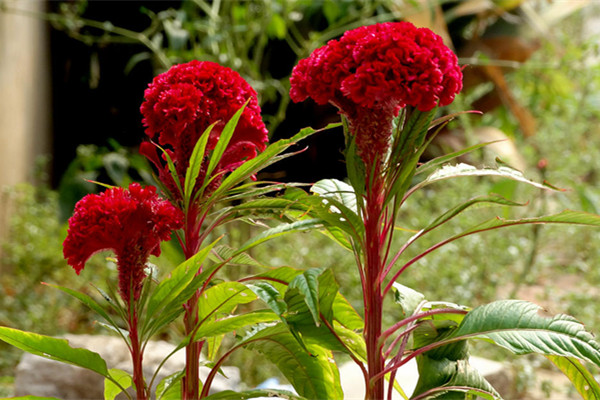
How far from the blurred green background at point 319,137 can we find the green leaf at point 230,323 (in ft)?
3.95

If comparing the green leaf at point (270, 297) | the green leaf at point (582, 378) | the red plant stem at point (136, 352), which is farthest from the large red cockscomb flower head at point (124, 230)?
the green leaf at point (582, 378)

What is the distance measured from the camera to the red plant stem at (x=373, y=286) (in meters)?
0.81

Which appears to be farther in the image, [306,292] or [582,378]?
[582,378]

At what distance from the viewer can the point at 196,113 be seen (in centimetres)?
83

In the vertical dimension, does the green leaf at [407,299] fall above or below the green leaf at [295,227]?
below

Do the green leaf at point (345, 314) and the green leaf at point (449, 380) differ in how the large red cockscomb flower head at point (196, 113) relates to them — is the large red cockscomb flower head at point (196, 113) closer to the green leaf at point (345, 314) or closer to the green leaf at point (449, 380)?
the green leaf at point (345, 314)

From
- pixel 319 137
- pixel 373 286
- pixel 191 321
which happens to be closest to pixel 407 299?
pixel 373 286

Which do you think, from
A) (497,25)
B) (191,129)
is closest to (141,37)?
(191,129)

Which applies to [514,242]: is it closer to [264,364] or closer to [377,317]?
[264,364]

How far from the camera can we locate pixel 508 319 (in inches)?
29.4

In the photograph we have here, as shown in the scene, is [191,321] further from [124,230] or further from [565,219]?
[565,219]

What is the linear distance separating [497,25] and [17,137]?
277 centimetres

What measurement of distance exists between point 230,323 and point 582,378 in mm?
464

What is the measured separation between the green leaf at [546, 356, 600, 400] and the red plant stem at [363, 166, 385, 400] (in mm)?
234
